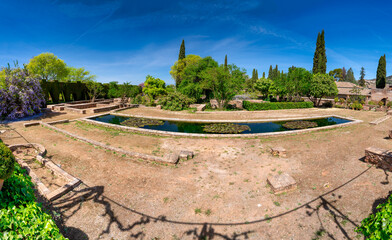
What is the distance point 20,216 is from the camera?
2344 millimetres

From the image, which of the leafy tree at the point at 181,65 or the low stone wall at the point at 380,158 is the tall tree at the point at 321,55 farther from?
the low stone wall at the point at 380,158

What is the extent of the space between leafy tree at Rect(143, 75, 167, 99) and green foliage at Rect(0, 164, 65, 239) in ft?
99.1

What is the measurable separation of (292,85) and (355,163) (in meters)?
26.5

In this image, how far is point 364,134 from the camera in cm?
1245

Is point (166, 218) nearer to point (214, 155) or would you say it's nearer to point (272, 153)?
point (214, 155)

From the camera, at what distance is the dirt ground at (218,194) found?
4.46 metres

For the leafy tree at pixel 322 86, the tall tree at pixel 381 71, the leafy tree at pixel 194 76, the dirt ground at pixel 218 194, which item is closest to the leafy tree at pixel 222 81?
the leafy tree at pixel 194 76

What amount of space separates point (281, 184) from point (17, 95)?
2304 cm

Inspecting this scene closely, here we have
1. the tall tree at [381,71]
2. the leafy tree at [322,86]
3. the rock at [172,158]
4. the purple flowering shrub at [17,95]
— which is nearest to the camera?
the rock at [172,158]

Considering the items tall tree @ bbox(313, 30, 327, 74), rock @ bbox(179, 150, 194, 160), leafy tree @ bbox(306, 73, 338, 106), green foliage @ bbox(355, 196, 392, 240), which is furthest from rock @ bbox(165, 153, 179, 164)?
tall tree @ bbox(313, 30, 327, 74)

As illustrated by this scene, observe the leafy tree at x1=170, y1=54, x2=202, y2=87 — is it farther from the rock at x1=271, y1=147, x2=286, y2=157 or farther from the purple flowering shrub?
the rock at x1=271, y1=147, x2=286, y2=157

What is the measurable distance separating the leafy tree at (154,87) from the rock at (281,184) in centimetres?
2890

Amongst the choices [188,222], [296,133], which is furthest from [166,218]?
[296,133]

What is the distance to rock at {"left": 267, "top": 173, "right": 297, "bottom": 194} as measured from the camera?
5.78 meters
